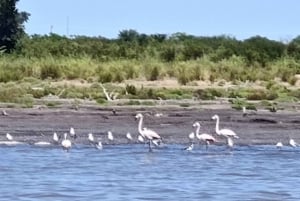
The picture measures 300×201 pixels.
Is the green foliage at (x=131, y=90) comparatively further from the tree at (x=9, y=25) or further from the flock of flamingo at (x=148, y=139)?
the tree at (x=9, y=25)

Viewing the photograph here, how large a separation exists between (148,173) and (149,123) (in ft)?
33.0

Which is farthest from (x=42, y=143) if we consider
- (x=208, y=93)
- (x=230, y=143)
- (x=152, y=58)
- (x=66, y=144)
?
(x=152, y=58)

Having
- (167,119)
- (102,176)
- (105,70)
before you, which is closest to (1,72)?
(105,70)

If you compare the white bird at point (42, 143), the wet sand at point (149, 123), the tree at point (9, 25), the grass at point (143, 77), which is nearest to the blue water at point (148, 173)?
the white bird at point (42, 143)

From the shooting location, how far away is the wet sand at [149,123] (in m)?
28.8

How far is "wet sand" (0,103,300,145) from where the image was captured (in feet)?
94.6

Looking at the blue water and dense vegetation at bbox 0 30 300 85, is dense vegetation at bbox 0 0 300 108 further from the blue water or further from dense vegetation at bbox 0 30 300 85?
the blue water

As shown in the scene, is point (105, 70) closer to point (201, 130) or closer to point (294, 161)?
point (201, 130)

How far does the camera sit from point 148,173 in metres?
22.0

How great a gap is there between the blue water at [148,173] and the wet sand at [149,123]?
185 centimetres

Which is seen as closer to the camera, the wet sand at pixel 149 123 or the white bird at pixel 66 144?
the white bird at pixel 66 144

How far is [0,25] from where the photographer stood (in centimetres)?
5631

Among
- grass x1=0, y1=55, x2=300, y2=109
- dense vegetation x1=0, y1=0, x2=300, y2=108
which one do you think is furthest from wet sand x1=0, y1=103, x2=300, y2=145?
dense vegetation x1=0, y1=0, x2=300, y2=108

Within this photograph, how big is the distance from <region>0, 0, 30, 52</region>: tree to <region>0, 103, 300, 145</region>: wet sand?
876 inches
